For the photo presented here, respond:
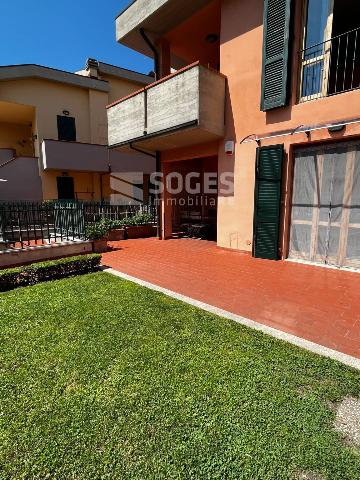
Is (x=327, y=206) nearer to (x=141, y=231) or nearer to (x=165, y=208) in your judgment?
(x=165, y=208)

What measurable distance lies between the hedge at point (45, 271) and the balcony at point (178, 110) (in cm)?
433

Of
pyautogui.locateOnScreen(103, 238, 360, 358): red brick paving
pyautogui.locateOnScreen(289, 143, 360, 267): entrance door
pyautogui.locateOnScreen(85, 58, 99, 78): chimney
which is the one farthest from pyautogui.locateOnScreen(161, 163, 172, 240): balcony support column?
pyautogui.locateOnScreen(85, 58, 99, 78): chimney

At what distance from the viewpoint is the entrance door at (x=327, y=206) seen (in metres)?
5.92

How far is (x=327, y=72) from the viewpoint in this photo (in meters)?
6.02

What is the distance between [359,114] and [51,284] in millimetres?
7445

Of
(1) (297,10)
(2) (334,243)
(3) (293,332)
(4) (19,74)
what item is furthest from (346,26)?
(4) (19,74)

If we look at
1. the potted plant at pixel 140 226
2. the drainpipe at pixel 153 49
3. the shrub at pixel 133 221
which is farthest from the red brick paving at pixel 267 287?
the drainpipe at pixel 153 49

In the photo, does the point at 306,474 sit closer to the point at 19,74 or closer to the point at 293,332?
the point at 293,332

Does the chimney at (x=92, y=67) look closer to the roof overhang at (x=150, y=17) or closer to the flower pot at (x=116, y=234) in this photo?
the roof overhang at (x=150, y=17)

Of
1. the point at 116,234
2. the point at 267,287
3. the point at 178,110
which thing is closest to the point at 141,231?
the point at 116,234

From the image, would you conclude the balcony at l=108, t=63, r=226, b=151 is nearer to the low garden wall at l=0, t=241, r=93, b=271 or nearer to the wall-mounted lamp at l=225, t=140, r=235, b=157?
the wall-mounted lamp at l=225, t=140, r=235, b=157

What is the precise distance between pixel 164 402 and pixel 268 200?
596 cm

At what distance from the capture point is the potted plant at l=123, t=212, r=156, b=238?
11.8 metres

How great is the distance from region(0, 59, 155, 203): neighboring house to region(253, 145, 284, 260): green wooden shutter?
1146cm
